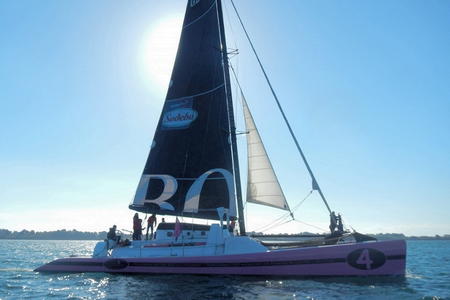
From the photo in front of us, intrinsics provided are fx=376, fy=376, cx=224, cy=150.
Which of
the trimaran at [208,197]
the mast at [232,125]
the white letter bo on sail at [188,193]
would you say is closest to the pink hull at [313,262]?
the trimaran at [208,197]

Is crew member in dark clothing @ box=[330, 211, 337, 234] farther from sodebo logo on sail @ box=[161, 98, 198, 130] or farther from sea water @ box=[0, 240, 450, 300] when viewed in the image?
sodebo logo on sail @ box=[161, 98, 198, 130]

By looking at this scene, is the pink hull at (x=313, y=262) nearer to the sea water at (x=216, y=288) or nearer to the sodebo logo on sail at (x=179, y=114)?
the sea water at (x=216, y=288)

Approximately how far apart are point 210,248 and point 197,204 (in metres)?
3.09

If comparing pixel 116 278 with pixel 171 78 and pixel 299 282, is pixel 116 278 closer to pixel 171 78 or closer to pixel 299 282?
pixel 299 282

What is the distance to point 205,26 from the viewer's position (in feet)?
78.9

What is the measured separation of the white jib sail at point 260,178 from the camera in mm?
19688

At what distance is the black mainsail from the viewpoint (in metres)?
20.9

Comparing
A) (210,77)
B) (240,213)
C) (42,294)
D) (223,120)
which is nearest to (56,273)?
(42,294)

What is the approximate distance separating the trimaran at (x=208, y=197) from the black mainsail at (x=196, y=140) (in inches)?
2.2

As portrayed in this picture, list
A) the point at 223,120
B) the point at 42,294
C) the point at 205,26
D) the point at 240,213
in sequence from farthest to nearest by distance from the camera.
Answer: the point at 205,26
the point at 223,120
the point at 240,213
the point at 42,294

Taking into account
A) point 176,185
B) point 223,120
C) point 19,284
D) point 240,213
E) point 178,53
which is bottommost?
point 19,284

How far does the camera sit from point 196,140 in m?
21.7

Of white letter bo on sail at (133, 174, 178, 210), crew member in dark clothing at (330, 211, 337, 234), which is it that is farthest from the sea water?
white letter bo on sail at (133, 174, 178, 210)

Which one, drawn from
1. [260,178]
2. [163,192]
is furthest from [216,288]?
[163,192]
